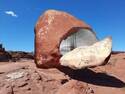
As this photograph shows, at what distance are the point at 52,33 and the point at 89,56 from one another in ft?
5.54

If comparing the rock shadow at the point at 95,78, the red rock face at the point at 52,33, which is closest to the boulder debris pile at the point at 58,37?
the red rock face at the point at 52,33

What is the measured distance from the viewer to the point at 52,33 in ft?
31.7

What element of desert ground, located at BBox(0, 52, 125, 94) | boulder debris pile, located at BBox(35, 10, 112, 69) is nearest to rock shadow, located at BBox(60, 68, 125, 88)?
desert ground, located at BBox(0, 52, 125, 94)

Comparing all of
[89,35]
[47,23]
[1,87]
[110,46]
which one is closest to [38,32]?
[47,23]

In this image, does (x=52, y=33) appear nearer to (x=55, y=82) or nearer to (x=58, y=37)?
(x=58, y=37)

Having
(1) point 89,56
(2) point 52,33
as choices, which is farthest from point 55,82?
(2) point 52,33

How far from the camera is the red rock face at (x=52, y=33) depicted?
9469 millimetres

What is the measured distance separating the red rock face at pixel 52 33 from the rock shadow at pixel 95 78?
59cm

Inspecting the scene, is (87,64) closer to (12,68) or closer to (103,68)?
(12,68)

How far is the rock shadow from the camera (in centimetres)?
883

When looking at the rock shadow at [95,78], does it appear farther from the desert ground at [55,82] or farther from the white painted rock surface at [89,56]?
the white painted rock surface at [89,56]

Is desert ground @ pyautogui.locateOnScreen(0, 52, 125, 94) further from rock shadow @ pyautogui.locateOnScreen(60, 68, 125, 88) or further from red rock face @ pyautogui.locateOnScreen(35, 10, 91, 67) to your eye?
red rock face @ pyautogui.locateOnScreen(35, 10, 91, 67)

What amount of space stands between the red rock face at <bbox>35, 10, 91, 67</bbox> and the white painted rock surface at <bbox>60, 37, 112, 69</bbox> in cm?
56

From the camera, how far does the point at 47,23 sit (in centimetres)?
1002
